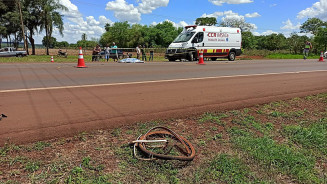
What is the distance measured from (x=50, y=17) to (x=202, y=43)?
98.9ft

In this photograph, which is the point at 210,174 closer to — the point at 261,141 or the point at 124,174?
the point at 124,174

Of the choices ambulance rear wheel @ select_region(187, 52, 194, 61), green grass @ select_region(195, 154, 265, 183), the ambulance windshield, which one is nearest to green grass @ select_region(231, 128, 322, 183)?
green grass @ select_region(195, 154, 265, 183)

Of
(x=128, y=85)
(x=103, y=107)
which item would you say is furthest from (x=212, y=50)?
(x=103, y=107)

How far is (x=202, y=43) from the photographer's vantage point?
787 inches

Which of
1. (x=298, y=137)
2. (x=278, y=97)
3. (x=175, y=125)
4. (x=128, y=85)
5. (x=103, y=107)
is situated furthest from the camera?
(x=128, y=85)

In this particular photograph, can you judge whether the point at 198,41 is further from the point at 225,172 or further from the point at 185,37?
the point at 225,172

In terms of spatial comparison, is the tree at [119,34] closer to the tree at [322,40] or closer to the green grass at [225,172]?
the tree at [322,40]

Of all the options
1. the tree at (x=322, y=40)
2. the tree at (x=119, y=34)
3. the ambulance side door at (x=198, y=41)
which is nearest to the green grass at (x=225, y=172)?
the ambulance side door at (x=198, y=41)

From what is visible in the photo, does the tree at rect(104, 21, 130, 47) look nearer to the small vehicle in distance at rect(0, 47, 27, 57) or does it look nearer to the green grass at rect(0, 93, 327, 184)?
the small vehicle in distance at rect(0, 47, 27, 57)

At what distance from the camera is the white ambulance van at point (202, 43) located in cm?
1962

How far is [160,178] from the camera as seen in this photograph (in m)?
2.42

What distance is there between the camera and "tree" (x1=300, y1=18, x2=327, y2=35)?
73.1m

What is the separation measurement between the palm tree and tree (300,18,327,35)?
69.7 meters

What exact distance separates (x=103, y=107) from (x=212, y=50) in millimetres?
17517
